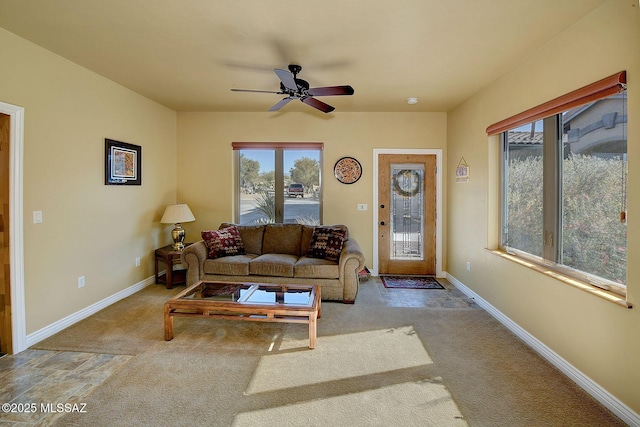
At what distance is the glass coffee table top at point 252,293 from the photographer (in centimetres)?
286

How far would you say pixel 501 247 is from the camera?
11.5ft

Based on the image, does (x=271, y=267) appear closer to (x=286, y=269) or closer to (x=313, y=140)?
(x=286, y=269)

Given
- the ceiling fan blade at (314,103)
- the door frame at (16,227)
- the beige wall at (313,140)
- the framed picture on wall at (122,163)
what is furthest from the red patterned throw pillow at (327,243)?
the door frame at (16,227)

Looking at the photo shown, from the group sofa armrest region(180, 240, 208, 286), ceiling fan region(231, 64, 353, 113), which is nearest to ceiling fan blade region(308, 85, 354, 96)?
ceiling fan region(231, 64, 353, 113)

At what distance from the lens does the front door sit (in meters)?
4.93

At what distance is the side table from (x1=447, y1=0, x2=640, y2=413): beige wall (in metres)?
4.08

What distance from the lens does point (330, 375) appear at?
227 cm

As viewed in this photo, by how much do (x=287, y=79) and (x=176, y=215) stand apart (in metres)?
2.82

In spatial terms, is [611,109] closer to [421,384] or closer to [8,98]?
[421,384]

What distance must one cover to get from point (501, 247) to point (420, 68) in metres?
2.23

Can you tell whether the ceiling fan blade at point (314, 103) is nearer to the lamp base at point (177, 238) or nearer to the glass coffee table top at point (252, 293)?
the glass coffee table top at point (252, 293)

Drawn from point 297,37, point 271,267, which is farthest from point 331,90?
point 271,267

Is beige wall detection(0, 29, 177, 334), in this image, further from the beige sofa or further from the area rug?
the area rug

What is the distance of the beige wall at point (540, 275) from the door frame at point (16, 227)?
4.56 m
